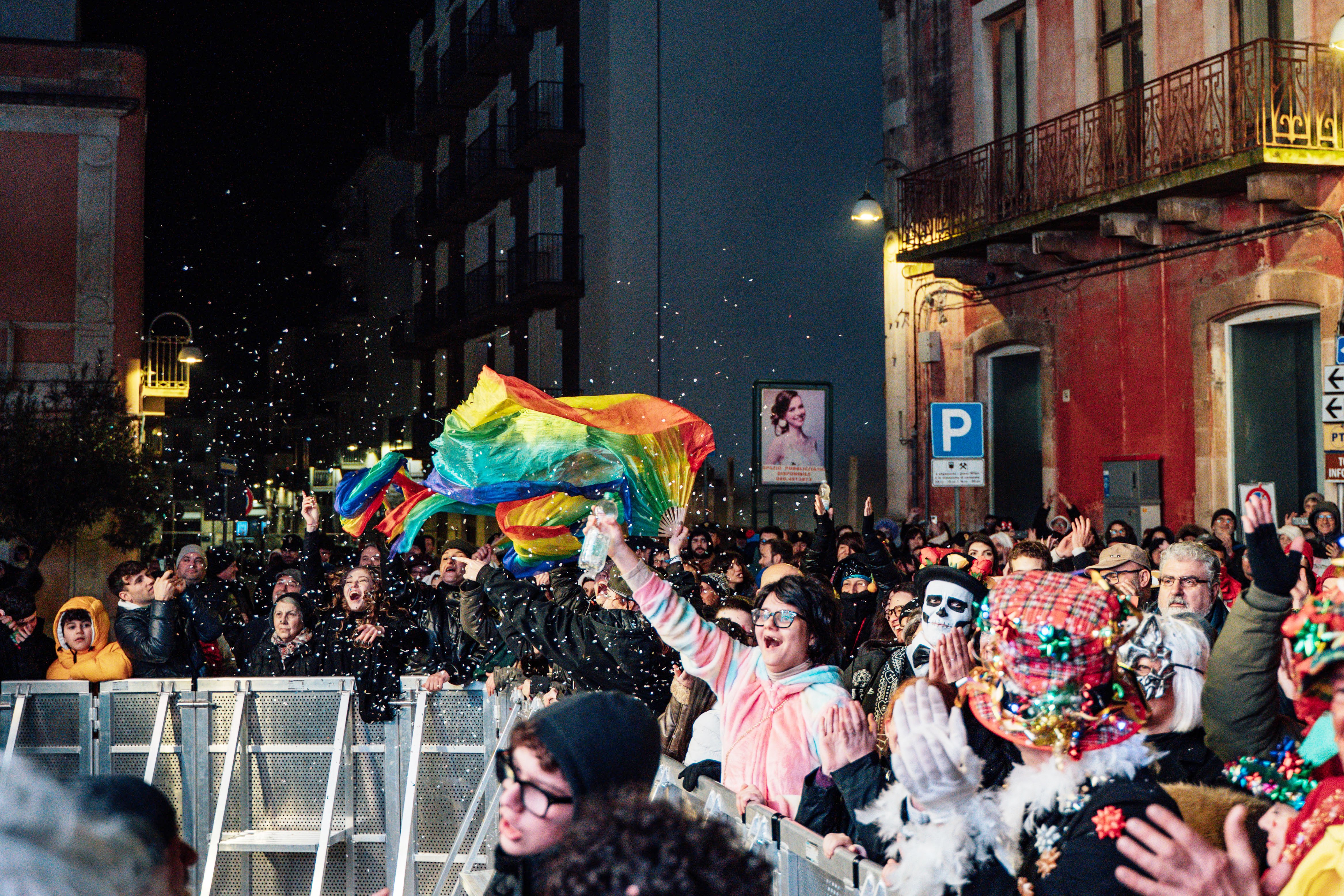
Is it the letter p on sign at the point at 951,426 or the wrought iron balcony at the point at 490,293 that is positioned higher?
the wrought iron balcony at the point at 490,293

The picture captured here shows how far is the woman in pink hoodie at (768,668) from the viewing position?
4848 millimetres

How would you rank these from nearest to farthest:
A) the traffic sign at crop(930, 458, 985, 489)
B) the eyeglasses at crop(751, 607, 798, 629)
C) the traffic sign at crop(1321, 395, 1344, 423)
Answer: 1. the eyeglasses at crop(751, 607, 798, 629)
2. the traffic sign at crop(1321, 395, 1344, 423)
3. the traffic sign at crop(930, 458, 985, 489)

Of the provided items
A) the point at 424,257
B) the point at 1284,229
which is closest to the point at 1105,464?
the point at 1284,229

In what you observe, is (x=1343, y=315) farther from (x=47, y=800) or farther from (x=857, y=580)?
(x=47, y=800)

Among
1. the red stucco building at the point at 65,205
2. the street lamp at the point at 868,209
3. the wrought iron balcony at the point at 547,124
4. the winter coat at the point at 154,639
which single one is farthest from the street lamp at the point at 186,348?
the winter coat at the point at 154,639

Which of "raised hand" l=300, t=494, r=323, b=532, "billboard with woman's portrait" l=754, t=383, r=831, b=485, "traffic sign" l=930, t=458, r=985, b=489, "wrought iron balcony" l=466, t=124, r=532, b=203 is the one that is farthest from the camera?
"wrought iron balcony" l=466, t=124, r=532, b=203

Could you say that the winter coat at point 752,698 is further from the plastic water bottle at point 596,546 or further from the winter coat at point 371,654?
the winter coat at point 371,654

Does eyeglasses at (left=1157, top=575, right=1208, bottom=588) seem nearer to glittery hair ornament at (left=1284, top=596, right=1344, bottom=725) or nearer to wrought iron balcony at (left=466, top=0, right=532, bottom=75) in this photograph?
glittery hair ornament at (left=1284, top=596, right=1344, bottom=725)

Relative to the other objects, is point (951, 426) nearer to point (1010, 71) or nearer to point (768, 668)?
point (1010, 71)

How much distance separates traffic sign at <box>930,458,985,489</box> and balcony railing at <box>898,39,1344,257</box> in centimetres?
351

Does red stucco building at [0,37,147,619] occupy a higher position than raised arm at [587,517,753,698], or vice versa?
red stucco building at [0,37,147,619]

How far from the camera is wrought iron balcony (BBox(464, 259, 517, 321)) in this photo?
28.5 meters

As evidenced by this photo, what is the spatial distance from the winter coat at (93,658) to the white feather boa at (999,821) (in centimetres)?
662

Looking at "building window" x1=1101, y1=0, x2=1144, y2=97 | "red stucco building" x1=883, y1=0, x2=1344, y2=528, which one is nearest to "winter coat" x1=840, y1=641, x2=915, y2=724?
"red stucco building" x1=883, y1=0, x2=1344, y2=528
